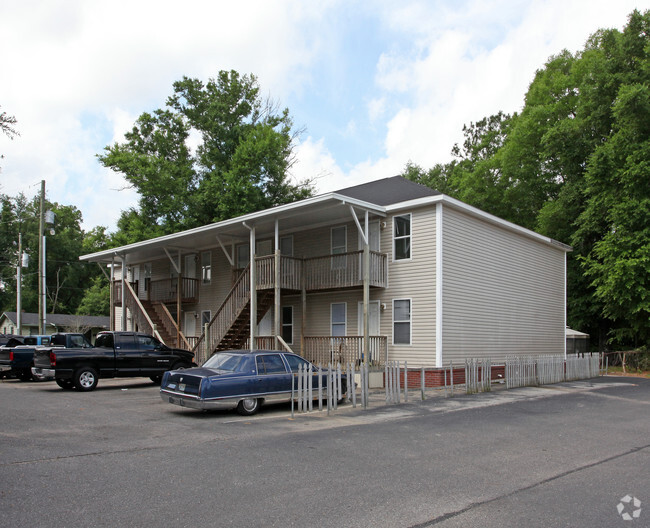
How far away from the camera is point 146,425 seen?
36.0ft

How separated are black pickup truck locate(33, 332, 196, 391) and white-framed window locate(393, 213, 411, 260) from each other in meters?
8.11

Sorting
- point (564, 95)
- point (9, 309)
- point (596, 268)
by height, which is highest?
point (564, 95)

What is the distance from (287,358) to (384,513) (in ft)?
27.2

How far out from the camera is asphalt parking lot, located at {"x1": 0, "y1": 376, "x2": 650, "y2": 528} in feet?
18.3

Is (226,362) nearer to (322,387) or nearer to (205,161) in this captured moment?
(322,387)

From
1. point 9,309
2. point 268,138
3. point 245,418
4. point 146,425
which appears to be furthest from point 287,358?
point 9,309

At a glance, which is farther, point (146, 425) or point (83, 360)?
point (83, 360)

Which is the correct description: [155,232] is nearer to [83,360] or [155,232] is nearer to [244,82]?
[244,82]

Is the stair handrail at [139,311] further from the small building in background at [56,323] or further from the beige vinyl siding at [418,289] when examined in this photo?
the small building in background at [56,323]

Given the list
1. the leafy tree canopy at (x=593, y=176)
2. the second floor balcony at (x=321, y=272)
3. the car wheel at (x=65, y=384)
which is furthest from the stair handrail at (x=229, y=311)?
the leafy tree canopy at (x=593, y=176)

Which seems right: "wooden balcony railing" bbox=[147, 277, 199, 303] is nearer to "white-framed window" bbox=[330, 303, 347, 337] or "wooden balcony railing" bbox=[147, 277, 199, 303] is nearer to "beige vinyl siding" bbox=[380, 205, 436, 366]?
"white-framed window" bbox=[330, 303, 347, 337]

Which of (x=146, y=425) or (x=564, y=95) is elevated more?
(x=564, y=95)

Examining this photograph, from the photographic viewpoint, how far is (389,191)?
2277 cm

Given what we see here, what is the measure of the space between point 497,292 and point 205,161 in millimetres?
26525
